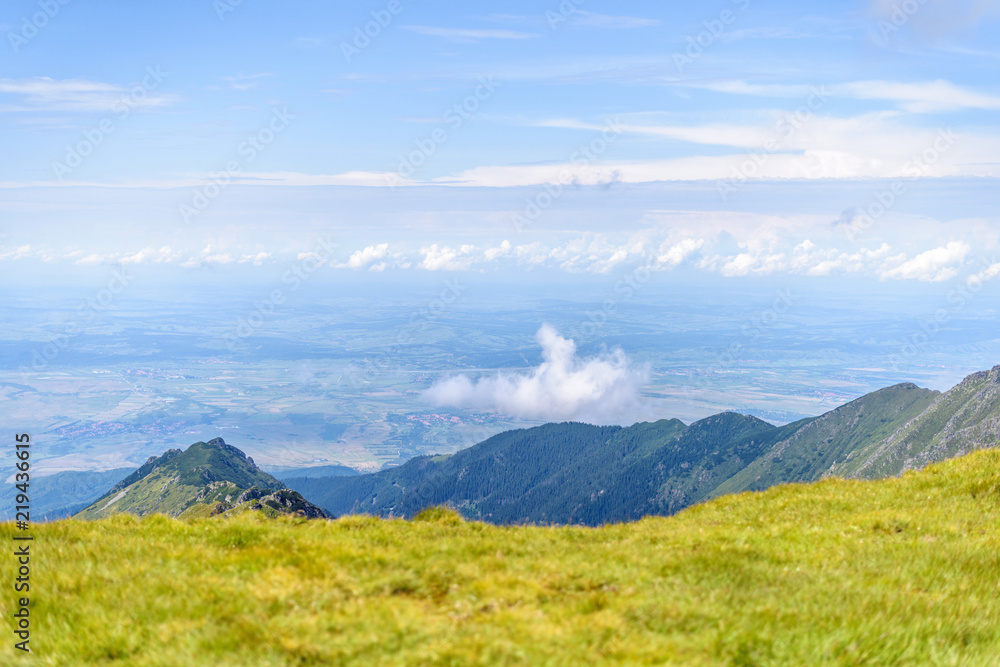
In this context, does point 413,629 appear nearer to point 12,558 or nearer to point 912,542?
point 12,558

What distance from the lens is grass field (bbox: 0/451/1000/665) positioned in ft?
26.2

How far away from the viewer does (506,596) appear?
981 cm

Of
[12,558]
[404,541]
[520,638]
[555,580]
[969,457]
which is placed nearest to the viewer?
[520,638]

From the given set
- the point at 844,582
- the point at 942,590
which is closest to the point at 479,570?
the point at 844,582

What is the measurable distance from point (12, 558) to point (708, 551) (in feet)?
46.6

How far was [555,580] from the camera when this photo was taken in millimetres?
10836

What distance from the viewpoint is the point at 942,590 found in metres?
10.9

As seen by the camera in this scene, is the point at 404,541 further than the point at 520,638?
Yes

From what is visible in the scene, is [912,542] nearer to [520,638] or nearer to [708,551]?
[708,551]

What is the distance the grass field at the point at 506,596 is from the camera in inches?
315

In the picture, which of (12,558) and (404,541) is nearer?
(12,558)

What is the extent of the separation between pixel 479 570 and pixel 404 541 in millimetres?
3816

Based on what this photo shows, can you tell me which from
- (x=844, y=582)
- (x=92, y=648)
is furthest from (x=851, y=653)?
(x=92, y=648)

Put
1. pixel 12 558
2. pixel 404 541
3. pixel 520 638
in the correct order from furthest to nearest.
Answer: pixel 404 541
pixel 12 558
pixel 520 638
